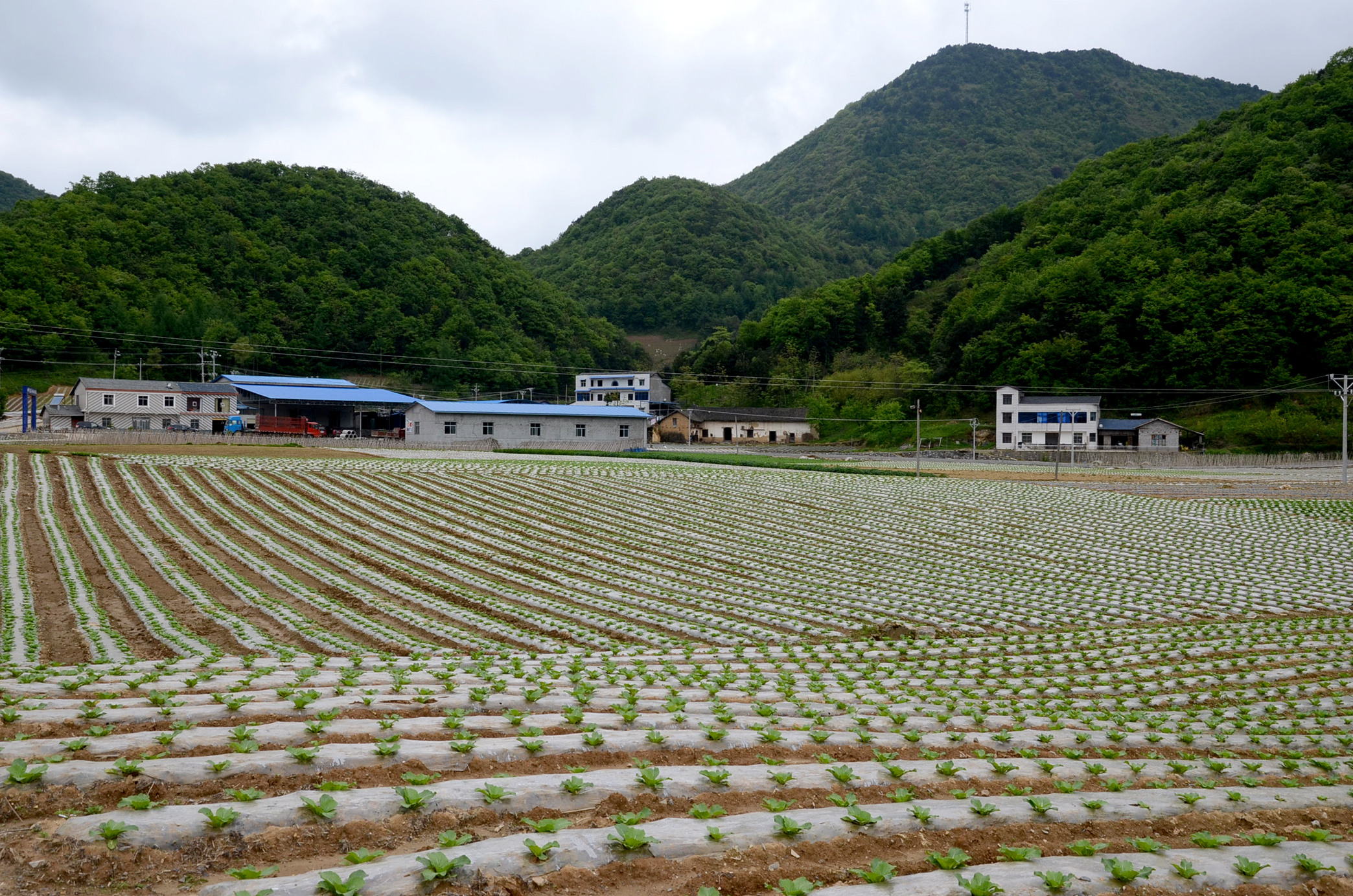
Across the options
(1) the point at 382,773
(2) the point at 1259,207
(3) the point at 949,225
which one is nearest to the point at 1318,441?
(2) the point at 1259,207

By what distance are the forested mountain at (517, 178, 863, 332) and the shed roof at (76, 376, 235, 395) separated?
3012 inches

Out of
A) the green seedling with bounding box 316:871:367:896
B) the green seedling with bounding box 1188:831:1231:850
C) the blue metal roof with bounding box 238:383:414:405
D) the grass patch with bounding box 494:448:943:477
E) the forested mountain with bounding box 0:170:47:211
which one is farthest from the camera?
the forested mountain with bounding box 0:170:47:211

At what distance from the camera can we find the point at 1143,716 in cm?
880

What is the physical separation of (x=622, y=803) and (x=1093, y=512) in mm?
29170

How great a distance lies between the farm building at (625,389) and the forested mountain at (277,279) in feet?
22.3

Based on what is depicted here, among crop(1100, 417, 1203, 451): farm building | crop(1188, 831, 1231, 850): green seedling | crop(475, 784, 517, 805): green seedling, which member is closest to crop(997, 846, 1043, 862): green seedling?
crop(1188, 831, 1231, 850): green seedling

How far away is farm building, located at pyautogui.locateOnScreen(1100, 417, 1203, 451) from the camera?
6359cm

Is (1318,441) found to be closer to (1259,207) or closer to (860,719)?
(1259,207)

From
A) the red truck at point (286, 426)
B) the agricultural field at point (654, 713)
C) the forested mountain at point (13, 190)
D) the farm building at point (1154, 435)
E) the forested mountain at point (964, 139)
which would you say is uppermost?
the forested mountain at point (964, 139)

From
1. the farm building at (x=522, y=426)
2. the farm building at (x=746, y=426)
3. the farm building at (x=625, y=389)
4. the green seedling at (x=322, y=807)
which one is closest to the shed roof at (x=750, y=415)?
the farm building at (x=746, y=426)

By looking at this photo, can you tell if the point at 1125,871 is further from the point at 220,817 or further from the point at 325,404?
the point at 325,404

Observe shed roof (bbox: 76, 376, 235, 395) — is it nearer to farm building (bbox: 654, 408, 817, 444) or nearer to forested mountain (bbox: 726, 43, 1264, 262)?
farm building (bbox: 654, 408, 817, 444)

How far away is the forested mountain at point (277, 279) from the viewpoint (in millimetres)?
74750

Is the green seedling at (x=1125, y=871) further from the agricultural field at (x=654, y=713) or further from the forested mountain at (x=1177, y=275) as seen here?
the forested mountain at (x=1177, y=275)
